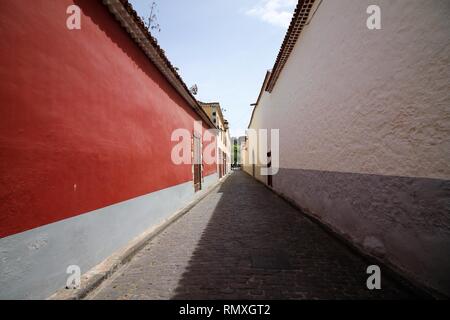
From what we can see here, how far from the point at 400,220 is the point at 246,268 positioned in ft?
7.51

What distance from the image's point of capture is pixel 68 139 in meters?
2.96

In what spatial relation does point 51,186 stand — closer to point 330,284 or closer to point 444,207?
point 330,284

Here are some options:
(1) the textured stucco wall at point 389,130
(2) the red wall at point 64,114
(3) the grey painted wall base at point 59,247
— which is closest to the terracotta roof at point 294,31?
(1) the textured stucco wall at point 389,130

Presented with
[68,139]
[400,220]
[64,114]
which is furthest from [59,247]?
[400,220]

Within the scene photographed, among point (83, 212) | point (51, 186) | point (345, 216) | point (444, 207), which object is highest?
point (51, 186)

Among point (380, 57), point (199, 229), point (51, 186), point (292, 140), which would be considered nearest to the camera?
point (51, 186)

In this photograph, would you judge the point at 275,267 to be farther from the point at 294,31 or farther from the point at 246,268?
the point at 294,31

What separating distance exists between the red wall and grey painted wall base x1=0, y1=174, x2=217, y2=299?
14cm

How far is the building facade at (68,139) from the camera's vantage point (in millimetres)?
→ 2250

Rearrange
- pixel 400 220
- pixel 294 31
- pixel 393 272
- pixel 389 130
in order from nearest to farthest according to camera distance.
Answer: pixel 393 272 < pixel 400 220 < pixel 389 130 < pixel 294 31

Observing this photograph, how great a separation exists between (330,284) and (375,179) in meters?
1.88

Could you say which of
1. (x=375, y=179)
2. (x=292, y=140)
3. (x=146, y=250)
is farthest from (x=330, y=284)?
(x=292, y=140)
